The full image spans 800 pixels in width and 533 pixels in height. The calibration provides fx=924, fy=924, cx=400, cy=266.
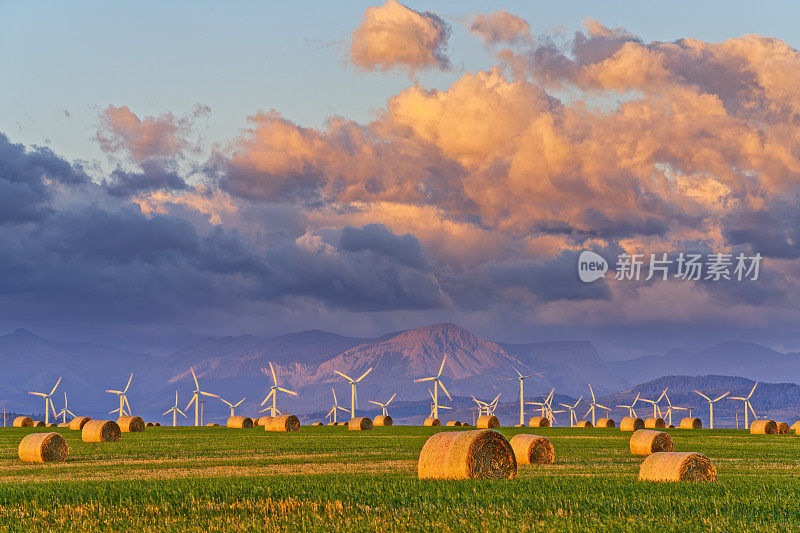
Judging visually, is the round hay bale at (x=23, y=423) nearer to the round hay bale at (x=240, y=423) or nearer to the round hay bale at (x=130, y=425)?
the round hay bale at (x=240, y=423)

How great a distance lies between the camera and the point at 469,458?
2950 centimetres

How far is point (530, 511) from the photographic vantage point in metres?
21.2

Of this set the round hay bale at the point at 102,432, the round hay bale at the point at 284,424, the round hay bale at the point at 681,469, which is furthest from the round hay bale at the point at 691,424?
the round hay bale at the point at 681,469

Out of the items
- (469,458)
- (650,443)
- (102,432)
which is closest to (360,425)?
(102,432)

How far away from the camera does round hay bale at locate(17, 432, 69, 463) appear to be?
143ft

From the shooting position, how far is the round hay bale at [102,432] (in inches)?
2382

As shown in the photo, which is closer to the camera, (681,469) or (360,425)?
(681,469)

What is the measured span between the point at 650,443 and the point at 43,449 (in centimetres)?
2951

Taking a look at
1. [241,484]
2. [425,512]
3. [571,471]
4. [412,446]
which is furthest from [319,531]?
[412,446]

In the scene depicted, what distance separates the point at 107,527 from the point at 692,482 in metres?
17.0

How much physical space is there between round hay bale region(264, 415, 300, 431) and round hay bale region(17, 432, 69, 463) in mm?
37061

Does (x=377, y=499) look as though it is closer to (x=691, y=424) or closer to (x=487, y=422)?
(x=487, y=422)

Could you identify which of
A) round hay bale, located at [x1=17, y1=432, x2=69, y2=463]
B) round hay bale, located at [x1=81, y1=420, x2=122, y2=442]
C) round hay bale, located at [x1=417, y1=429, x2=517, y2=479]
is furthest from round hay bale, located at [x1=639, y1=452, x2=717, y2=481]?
round hay bale, located at [x1=81, y1=420, x2=122, y2=442]

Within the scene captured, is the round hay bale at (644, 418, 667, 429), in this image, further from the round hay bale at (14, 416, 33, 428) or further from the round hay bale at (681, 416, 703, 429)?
the round hay bale at (14, 416, 33, 428)
